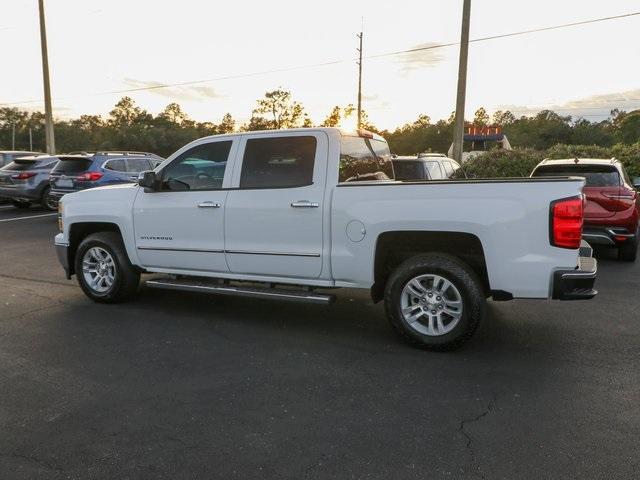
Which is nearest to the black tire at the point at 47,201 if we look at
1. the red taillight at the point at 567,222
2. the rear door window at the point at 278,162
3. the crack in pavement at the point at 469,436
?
the rear door window at the point at 278,162

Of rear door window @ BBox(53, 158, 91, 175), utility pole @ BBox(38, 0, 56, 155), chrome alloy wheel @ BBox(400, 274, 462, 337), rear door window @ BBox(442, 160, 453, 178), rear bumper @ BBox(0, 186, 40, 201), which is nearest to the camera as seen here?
chrome alloy wheel @ BBox(400, 274, 462, 337)

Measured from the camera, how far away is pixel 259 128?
6925 cm

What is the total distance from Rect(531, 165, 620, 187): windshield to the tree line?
47456mm

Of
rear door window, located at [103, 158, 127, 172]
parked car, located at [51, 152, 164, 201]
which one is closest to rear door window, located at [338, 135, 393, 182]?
parked car, located at [51, 152, 164, 201]

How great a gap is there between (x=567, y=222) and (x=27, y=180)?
15.9 meters

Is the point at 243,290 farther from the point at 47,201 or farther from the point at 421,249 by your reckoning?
the point at 47,201

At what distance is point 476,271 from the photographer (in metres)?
4.96

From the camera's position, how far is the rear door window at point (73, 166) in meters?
14.0

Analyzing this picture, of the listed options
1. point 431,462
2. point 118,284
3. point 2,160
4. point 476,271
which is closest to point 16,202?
point 2,160

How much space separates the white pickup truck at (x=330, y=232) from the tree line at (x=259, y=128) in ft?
166

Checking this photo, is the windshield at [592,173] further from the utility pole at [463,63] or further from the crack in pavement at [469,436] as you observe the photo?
the utility pole at [463,63]

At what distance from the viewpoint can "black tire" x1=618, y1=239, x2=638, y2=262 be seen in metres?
8.58

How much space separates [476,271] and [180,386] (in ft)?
9.11

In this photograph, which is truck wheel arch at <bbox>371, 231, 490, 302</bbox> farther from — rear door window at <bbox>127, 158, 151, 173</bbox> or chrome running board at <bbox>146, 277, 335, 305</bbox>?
rear door window at <bbox>127, 158, 151, 173</bbox>
